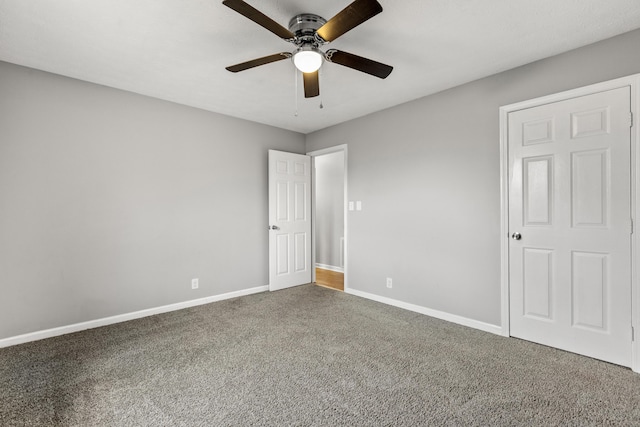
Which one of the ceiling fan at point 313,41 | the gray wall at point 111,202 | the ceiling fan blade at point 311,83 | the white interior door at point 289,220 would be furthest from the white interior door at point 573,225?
the gray wall at point 111,202

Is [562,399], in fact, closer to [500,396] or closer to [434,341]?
[500,396]

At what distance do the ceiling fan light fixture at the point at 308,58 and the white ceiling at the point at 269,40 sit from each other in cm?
24

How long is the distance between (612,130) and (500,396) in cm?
213

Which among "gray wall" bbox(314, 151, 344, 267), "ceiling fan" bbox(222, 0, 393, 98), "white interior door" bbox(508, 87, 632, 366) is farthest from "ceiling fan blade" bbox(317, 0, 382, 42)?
"gray wall" bbox(314, 151, 344, 267)

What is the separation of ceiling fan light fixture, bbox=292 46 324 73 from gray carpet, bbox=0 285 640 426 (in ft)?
7.13

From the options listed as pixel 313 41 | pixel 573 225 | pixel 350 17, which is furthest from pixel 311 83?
pixel 573 225

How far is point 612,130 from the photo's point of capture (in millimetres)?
2258

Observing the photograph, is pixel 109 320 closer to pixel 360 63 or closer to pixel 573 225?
pixel 360 63

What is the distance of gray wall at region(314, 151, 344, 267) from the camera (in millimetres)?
5965

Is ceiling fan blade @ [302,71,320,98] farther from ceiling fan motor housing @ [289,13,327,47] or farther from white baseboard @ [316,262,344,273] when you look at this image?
white baseboard @ [316,262,344,273]

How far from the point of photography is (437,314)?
10.8ft

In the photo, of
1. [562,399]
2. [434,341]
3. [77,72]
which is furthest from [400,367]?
[77,72]

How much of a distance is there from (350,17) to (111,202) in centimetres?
295

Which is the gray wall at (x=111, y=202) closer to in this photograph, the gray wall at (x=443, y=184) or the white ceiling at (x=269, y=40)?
the white ceiling at (x=269, y=40)
